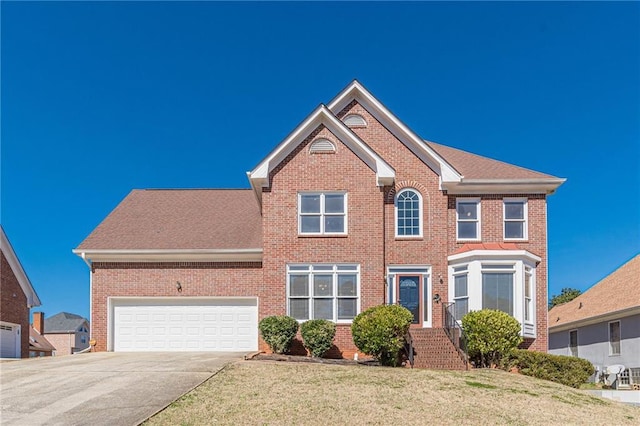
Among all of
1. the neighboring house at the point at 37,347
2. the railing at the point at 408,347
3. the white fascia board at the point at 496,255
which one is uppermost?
the white fascia board at the point at 496,255

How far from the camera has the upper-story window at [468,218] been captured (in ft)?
75.3

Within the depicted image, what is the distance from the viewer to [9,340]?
2489 cm

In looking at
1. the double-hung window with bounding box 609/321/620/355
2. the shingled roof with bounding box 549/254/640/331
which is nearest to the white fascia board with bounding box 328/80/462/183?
the shingled roof with bounding box 549/254/640/331

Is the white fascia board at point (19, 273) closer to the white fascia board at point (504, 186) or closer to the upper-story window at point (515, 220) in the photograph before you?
the white fascia board at point (504, 186)

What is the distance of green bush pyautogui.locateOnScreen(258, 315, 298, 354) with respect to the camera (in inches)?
808

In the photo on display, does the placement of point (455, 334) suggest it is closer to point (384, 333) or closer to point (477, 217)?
point (384, 333)

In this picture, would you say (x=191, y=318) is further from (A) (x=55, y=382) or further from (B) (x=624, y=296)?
(B) (x=624, y=296)

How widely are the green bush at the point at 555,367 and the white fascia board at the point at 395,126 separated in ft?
20.9

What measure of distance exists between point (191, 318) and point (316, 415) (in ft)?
42.3

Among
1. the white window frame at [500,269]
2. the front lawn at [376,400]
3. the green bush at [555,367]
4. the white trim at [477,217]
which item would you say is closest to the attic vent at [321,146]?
the white trim at [477,217]

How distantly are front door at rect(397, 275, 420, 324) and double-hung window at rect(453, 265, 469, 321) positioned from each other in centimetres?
126

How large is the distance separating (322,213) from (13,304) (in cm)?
1285

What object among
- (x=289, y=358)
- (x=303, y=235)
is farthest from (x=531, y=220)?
(x=289, y=358)

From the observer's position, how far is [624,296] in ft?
84.4
